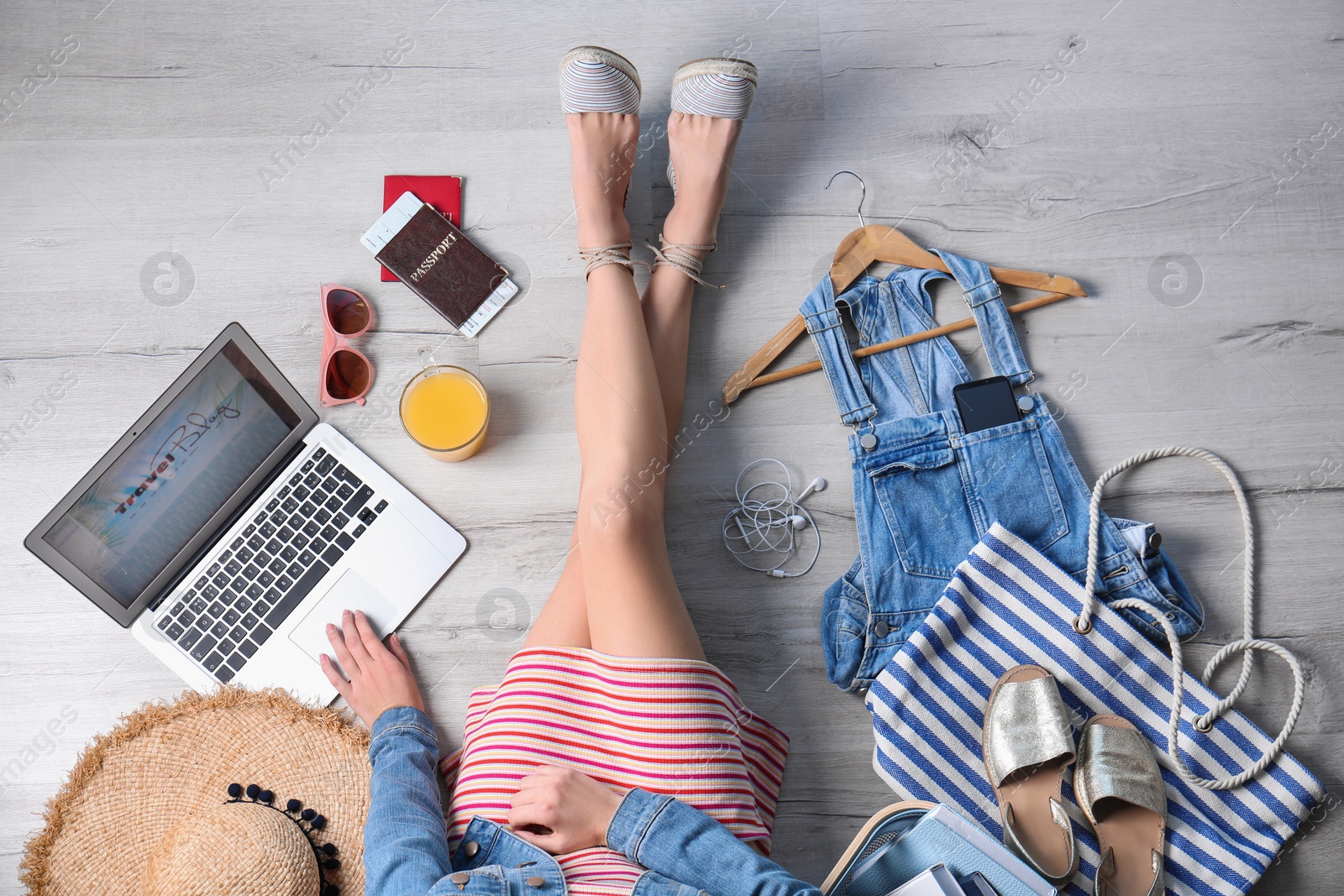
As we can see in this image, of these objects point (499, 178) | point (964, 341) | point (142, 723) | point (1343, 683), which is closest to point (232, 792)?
point (142, 723)

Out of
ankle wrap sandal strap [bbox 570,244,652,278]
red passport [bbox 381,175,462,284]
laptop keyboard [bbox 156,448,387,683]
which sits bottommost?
laptop keyboard [bbox 156,448,387,683]

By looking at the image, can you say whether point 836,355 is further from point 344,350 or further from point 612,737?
point 344,350

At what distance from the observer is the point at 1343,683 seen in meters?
1.09

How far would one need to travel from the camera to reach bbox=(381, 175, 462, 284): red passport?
1161mm

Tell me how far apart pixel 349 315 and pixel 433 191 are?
22 cm

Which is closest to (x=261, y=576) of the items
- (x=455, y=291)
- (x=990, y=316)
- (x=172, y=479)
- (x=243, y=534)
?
(x=243, y=534)

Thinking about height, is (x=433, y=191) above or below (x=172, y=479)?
above

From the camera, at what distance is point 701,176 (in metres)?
1.13

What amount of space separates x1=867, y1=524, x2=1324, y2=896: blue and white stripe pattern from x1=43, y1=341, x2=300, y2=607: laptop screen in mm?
871

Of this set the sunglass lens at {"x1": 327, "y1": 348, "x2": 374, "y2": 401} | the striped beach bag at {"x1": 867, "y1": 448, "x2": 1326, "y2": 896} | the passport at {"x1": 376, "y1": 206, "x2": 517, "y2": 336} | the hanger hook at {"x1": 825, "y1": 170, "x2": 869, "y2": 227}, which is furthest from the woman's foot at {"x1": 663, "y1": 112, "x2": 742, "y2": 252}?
the striped beach bag at {"x1": 867, "y1": 448, "x2": 1326, "y2": 896}

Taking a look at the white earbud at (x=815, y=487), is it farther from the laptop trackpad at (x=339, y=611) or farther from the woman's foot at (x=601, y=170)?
the laptop trackpad at (x=339, y=611)

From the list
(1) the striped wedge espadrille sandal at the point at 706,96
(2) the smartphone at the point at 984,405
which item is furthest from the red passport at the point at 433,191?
(2) the smartphone at the point at 984,405

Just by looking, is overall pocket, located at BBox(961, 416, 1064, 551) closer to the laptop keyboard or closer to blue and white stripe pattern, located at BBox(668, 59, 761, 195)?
blue and white stripe pattern, located at BBox(668, 59, 761, 195)

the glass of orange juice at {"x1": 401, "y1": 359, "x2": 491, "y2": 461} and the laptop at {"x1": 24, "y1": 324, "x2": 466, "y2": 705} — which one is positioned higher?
the glass of orange juice at {"x1": 401, "y1": 359, "x2": 491, "y2": 461}
